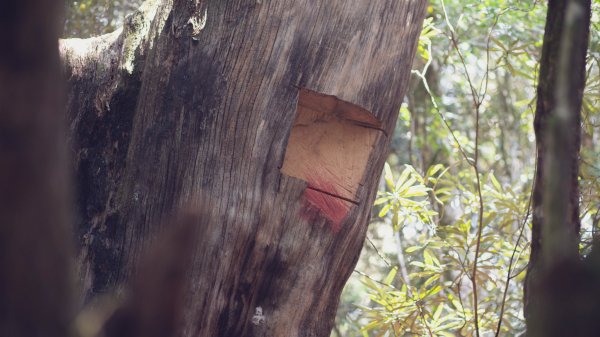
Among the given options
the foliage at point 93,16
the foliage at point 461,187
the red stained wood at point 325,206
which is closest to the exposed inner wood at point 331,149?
the red stained wood at point 325,206

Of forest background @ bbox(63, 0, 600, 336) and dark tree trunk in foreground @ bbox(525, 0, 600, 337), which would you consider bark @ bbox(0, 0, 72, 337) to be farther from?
forest background @ bbox(63, 0, 600, 336)

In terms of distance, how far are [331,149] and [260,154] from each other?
0.30 metres

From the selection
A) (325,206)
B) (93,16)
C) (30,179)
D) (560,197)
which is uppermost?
(93,16)

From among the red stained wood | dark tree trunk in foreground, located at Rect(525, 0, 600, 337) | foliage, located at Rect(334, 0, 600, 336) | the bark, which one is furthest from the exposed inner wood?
the bark

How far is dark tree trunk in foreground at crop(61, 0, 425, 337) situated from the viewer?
238 centimetres

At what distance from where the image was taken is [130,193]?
2.54m

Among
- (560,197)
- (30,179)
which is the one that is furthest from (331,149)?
(30,179)

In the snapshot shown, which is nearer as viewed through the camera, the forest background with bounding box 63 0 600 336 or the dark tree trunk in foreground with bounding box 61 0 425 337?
the dark tree trunk in foreground with bounding box 61 0 425 337

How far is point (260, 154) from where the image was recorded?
2.39 meters

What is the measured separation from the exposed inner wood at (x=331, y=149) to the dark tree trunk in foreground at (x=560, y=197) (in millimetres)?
920

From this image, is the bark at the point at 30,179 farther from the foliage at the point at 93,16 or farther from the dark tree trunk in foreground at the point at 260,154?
the foliage at the point at 93,16

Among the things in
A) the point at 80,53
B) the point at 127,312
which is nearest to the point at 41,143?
the point at 127,312

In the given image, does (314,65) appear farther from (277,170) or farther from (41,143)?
(41,143)

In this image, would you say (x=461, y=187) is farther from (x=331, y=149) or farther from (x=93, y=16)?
(x=93, y=16)
